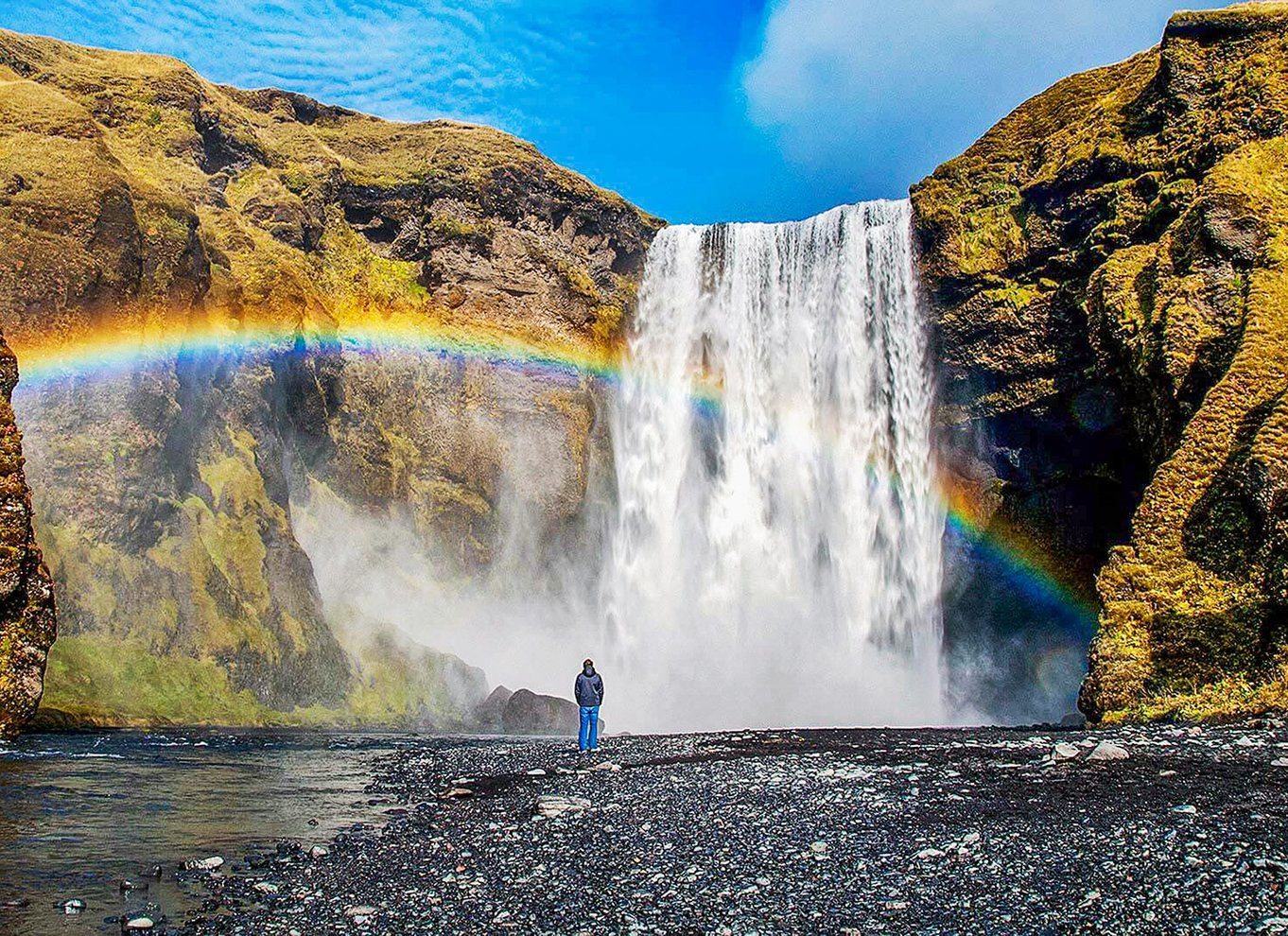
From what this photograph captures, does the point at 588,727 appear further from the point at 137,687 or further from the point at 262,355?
the point at 262,355

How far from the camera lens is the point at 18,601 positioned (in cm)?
2445

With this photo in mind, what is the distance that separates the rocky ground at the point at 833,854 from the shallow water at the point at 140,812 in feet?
2.81

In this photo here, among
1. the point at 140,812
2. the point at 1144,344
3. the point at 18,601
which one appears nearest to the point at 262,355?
the point at 18,601

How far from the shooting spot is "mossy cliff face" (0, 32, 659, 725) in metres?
39.2

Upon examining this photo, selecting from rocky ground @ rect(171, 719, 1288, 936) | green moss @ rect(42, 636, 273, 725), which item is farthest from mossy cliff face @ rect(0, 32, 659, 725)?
rocky ground @ rect(171, 719, 1288, 936)

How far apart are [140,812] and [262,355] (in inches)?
1473

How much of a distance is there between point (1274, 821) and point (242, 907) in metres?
10.1

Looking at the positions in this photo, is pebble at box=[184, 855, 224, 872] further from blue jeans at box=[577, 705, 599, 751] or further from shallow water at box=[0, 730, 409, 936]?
blue jeans at box=[577, 705, 599, 751]

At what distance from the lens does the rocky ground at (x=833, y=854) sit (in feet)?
28.0

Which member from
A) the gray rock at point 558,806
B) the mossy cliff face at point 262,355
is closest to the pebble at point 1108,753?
the gray rock at point 558,806

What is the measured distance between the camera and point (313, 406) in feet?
169

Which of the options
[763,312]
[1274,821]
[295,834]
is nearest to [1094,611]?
[763,312]

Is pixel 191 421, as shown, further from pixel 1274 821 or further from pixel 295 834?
pixel 1274 821

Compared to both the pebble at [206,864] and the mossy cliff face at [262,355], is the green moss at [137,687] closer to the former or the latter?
the mossy cliff face at [262,355]
